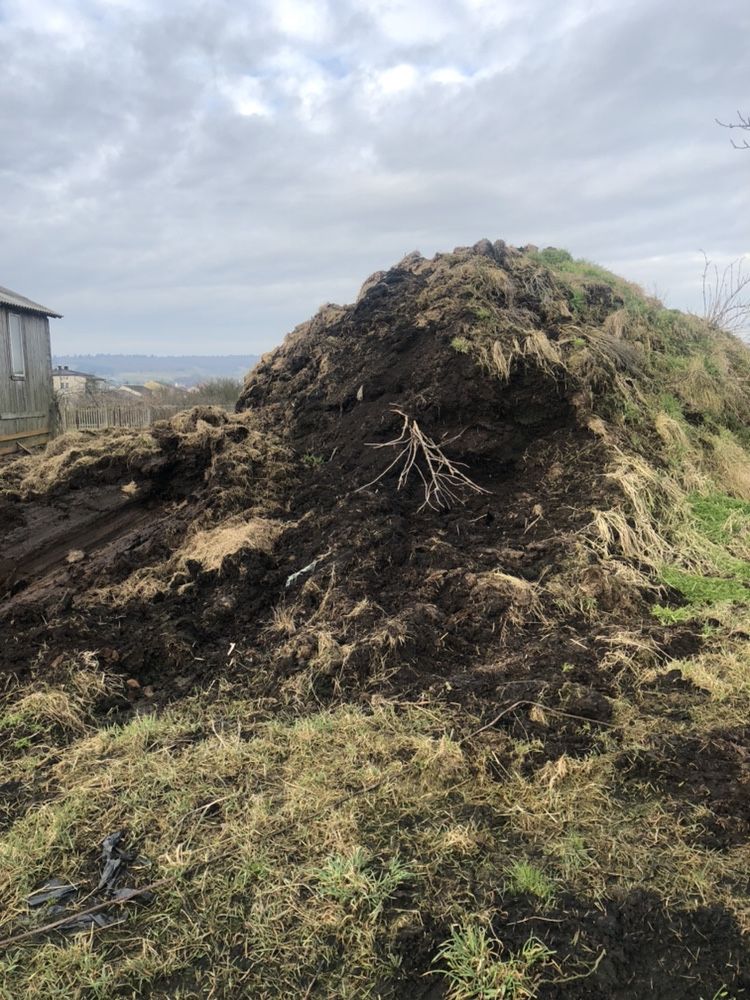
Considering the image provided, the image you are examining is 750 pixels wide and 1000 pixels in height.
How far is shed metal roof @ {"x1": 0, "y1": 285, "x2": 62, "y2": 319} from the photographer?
14594 mm

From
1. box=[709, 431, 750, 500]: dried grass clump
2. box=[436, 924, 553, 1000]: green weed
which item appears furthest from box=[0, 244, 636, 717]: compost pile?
box=[709, 431, 750, 500]: dried grass clump

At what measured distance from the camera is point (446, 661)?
4.07 metres

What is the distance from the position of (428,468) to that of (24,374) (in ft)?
43.3

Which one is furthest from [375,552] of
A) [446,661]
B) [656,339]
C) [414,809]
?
[656,339]

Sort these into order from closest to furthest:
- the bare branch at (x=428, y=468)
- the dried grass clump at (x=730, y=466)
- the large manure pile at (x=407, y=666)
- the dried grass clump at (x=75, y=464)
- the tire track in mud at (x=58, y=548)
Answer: the large manure pile at (x=407, y=666) → the tire track in mud at (x=58, y=548) → the bare branch at (x=428, y=468) → the dried grass clump at (x=75, y=464) → the dried grass clump at (x=730, y=466)

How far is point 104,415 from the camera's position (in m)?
21.2

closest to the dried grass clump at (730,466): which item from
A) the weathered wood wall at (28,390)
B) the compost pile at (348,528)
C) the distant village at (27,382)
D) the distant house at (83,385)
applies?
the compost pile at (348,528)

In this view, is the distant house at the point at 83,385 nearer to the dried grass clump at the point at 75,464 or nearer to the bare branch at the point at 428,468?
Answer: the dried grass clump at the point at 75,464

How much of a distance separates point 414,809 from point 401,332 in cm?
524

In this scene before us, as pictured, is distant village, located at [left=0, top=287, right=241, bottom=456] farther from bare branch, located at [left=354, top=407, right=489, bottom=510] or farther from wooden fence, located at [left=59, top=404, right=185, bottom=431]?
bare branch, located at [left=354, top=407, right=489, bottom=510]

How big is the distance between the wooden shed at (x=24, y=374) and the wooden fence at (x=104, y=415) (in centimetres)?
83

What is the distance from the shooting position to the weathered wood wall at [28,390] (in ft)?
48.4

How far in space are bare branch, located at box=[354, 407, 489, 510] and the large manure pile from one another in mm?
38

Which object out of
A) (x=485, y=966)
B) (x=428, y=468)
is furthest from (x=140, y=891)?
(x=428, y=468)
